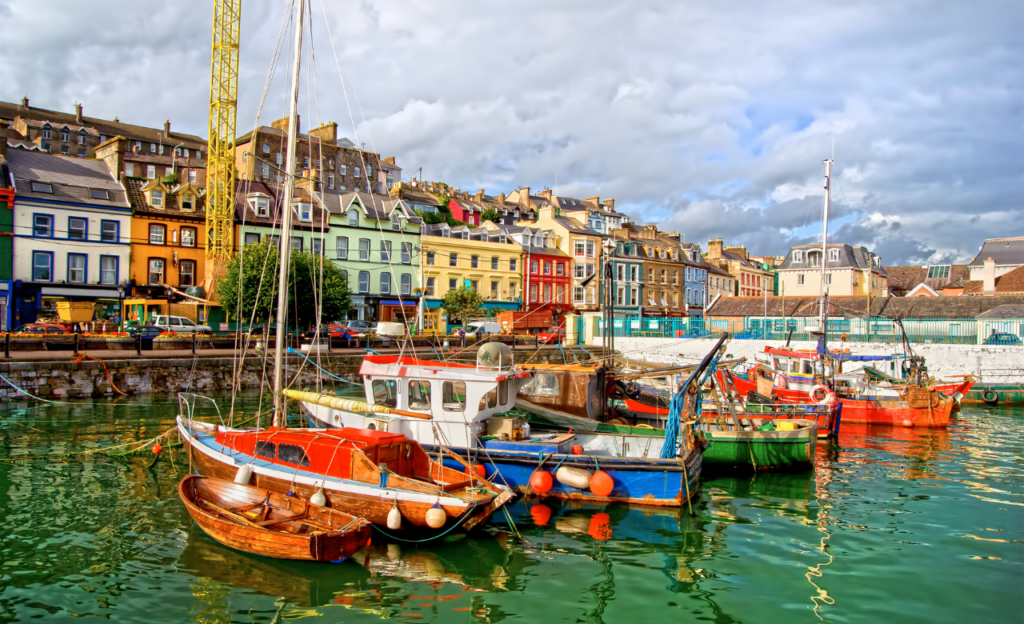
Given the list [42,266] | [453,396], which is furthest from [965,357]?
[42,266]

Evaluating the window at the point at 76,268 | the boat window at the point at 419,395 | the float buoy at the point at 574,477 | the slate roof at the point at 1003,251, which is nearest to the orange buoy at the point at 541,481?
the float buoy at the point at 574,477

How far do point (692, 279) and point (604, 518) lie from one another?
214 feet

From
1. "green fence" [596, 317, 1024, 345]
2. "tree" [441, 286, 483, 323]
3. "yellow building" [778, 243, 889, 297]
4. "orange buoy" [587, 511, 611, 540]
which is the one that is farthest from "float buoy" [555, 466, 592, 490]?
"yellow building" [778, 243, 889, 297]

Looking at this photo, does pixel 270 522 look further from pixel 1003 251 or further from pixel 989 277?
pixel 1003 251

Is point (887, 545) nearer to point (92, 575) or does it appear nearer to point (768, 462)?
point (768, 462)

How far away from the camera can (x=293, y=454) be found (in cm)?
1295

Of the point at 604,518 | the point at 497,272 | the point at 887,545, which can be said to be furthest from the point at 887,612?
the point at 497,272

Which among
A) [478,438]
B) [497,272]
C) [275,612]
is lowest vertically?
[275,612]

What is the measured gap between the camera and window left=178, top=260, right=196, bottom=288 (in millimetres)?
47344

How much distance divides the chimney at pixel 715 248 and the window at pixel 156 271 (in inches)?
2531

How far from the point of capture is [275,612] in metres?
9.43

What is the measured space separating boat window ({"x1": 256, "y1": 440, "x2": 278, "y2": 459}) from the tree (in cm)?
3779

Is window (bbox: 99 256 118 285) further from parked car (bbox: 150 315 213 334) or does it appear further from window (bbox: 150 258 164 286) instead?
parked car (bbox: 150 315 213 334)

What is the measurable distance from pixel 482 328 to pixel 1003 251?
54.2m
